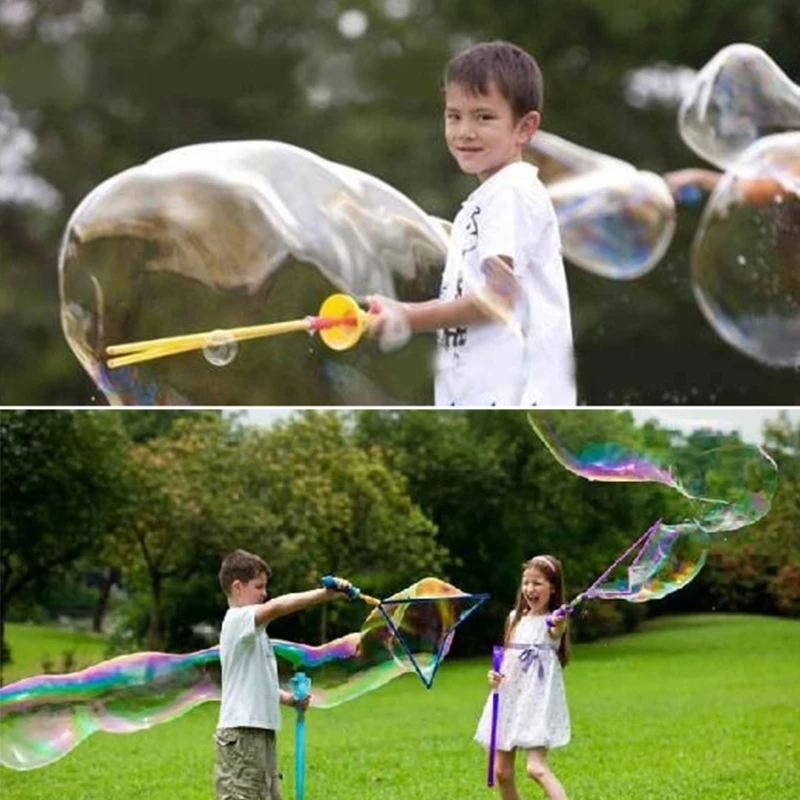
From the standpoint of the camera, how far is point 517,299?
4484mm

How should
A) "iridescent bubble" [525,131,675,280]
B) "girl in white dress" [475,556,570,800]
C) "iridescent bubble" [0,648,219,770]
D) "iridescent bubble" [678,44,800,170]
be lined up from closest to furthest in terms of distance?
"girl in white dress" [475,556,570,800], "iridescent bubble" [0,648,219,770], "iridescent bubble" [525,131,675,280], "iridescent bubble" [678,44,800,170]

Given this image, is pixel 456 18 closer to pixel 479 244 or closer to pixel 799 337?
pixel 799 337

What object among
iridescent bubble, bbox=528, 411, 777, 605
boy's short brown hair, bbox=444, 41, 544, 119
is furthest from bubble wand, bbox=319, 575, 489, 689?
boy's short brown hair, bbox=444, 41, 544, 119

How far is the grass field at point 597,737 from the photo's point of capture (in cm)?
450

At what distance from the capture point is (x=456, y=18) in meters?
7.18

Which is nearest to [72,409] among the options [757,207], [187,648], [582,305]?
[187,648]

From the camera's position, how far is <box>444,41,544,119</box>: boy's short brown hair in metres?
4.61

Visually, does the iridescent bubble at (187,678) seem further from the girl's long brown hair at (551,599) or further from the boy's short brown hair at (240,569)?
the boy's short brown hair at (240,569)

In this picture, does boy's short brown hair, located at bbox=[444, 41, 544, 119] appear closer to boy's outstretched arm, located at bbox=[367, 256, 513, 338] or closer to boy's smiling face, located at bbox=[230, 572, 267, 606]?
boy's outstretched arm, located at bbox=[367, 256, 513, 338]

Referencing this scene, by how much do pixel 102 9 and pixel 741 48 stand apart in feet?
8.96

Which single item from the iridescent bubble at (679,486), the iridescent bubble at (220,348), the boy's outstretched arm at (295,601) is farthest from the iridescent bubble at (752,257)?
the boy's outstretched arm at (295,601)

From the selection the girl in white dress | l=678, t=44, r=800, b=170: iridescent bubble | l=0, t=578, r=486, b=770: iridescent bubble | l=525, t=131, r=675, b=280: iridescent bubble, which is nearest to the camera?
the girl in white dress

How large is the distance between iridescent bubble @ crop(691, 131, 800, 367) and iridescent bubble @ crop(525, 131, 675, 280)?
200 mm

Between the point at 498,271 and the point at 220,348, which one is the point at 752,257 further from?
the point at 220,348
